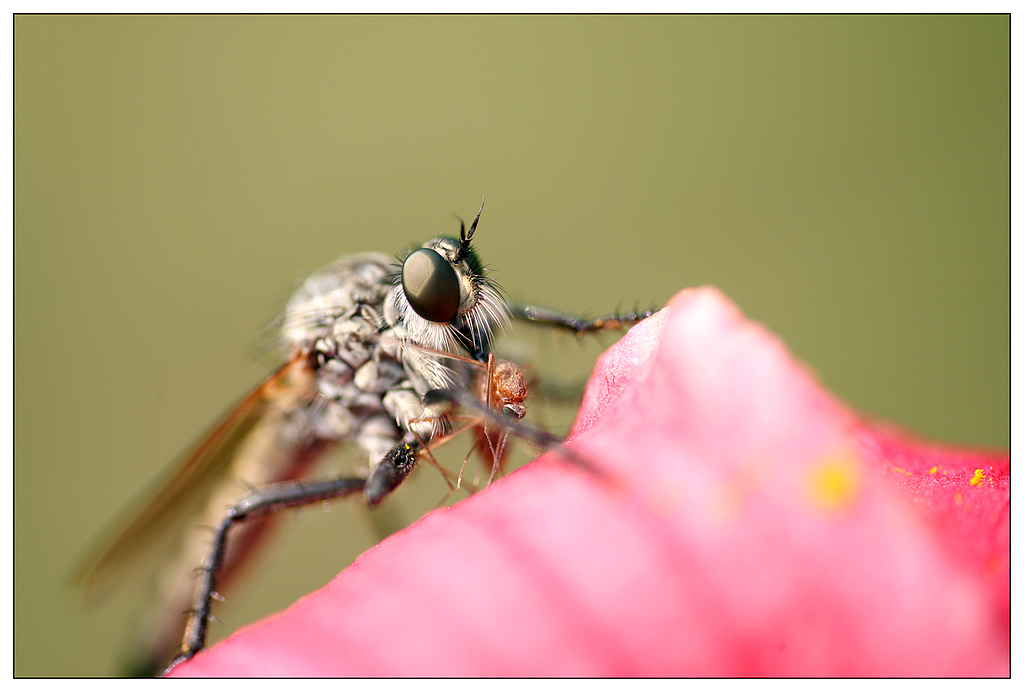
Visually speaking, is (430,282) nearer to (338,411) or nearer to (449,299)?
(449,299)

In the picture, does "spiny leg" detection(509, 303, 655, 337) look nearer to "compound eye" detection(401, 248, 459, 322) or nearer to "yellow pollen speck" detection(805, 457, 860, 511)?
"compound eye" detection(401, 248, 459, 322)

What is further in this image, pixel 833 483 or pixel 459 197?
pixel 459 197

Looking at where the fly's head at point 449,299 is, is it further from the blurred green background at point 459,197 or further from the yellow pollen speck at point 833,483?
the blurred green background at point 459,197

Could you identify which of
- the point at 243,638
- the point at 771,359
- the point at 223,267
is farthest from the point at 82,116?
the point at 771,359

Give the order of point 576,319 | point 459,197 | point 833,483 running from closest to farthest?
point 833,483, point 576,319, point 459,197

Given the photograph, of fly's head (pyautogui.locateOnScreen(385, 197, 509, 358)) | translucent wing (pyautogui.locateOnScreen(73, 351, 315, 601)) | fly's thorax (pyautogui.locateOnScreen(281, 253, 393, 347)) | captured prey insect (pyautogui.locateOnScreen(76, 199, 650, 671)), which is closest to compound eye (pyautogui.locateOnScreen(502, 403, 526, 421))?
captured prey insect (pyautogui.locateOnScreen(76, 199, 650, 671))

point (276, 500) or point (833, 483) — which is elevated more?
point (833, 483)

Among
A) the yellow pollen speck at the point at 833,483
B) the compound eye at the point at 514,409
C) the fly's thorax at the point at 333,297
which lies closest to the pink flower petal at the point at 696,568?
the yellow pollen speck at the point at 833,483

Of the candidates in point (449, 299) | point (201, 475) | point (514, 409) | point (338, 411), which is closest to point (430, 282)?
point (449, 299)

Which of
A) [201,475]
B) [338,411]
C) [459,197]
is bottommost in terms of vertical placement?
[201,475]
